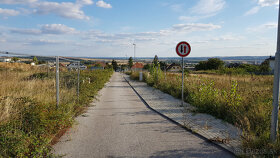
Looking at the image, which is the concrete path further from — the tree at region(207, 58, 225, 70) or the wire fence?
the tree at region(207, 58, 225, 70)

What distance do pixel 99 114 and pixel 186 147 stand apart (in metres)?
4.14

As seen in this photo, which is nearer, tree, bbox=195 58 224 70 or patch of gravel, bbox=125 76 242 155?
patch of gravel, bbox=125 76 242 155

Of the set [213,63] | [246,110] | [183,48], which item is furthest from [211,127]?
→ [213,63]

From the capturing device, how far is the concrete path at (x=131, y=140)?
4.18 metres

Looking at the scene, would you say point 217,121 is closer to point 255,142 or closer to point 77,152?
point 255,142

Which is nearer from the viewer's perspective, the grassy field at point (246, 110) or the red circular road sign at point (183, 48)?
the grassy field at point (246, 110)

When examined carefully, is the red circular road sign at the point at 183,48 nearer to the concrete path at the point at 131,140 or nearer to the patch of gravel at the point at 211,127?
the patch of gravel at the point at 211,127

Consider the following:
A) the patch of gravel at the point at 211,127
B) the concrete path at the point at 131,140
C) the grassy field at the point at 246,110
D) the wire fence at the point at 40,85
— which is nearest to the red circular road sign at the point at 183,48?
the grassy field at the point at 246,110

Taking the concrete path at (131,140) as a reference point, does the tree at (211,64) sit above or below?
above

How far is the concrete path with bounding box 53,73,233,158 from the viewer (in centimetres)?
418

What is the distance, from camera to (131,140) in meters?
4.96

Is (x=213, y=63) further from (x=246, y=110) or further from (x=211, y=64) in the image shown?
(x=246, y=110)

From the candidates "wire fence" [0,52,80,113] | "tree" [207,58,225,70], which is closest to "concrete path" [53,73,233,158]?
"wire fence" [0,52,80,113]

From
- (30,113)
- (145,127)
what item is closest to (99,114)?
(145,127)
